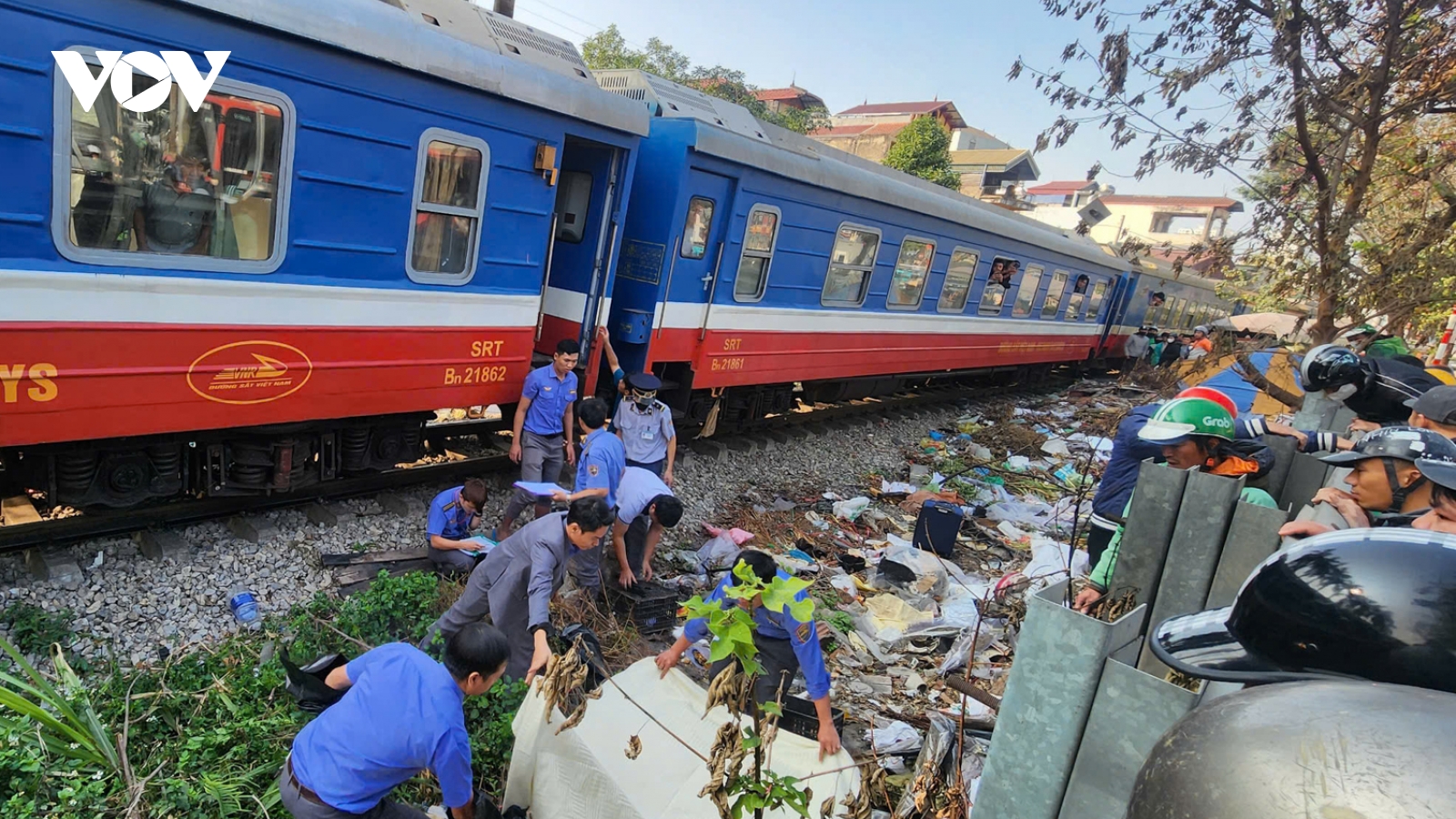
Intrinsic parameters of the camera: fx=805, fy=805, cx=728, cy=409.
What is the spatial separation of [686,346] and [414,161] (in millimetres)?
3093

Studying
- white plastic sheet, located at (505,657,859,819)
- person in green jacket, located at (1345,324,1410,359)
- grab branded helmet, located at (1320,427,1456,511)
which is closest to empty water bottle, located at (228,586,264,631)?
white plastic sheet, located at (505,657,859,819)

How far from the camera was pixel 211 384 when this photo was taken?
4.37 metres

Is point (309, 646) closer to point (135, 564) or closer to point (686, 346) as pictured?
point (135, 564)

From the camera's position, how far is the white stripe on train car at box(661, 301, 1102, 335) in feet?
24.2

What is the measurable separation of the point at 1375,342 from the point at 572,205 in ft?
23.7

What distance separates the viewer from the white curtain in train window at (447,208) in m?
5.09

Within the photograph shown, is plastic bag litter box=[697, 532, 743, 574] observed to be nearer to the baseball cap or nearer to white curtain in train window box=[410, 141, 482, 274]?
white curtain in train window box=[410, 141, 482, 274]

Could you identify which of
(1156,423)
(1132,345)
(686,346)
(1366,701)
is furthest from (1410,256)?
(1132,345)

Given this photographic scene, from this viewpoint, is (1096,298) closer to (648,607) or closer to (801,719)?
(648,607)

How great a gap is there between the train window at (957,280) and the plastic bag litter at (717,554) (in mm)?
6252

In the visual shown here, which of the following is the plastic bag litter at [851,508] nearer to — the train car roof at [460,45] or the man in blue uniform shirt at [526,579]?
the train car roof at [460,45]

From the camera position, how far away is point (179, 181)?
4023 millimetres

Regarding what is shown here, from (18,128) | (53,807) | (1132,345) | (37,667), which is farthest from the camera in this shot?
(1132,345)

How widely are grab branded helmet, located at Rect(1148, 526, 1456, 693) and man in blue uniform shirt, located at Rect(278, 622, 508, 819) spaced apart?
2059 mm
